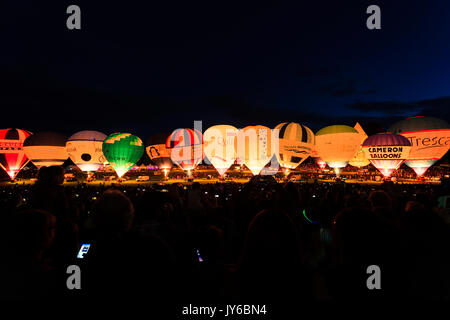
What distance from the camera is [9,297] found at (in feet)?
5.13

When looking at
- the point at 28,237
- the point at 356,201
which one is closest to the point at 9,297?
the point at 28,237

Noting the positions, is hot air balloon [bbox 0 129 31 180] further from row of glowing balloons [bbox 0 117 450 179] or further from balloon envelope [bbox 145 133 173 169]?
balloon envelope [bbox 145 133 173 169]

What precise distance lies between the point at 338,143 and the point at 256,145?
9.69m

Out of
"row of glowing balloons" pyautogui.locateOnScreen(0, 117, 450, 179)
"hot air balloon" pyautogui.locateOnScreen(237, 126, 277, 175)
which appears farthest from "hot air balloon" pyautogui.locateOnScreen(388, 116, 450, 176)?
"hot air balloon" pyautogui.locateOnScreen(237, 126, 277, 175)

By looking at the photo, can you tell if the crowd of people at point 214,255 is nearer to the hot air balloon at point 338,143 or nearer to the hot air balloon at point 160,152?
the hot air balloon at point 338,143

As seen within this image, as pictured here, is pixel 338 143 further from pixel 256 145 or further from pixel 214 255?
pixel 214 255

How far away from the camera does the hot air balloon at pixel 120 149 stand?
27328 millimetres

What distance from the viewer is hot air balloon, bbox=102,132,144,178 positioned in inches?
1076

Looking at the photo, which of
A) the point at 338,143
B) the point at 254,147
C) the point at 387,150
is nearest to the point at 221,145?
the point at 254,147

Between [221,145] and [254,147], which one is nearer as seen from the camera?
[254,147]

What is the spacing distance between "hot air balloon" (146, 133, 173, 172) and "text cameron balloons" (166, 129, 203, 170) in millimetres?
2912

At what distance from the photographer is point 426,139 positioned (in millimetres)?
25625
